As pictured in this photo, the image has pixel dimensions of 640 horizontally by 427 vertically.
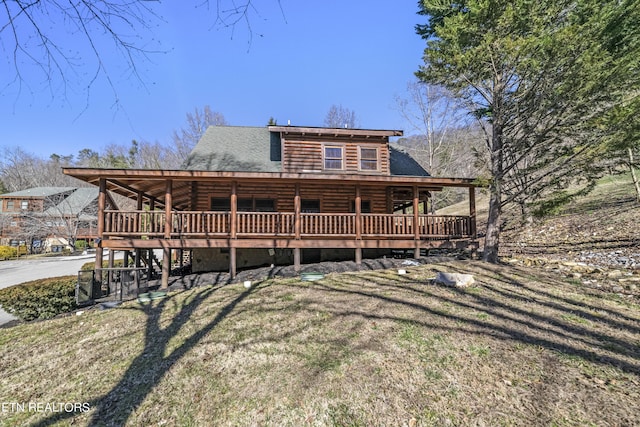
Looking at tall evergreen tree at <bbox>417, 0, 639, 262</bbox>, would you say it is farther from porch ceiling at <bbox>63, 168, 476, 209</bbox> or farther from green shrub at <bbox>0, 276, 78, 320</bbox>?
green shrub at <bbox>0, 276, 78, 320</bbox>

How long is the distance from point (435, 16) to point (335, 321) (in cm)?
1406

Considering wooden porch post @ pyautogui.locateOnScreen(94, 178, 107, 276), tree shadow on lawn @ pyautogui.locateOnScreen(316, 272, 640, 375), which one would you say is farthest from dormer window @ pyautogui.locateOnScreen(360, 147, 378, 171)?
wooden porch post @ pyautogui.locateOnScreen(94, 178, 107, 276)

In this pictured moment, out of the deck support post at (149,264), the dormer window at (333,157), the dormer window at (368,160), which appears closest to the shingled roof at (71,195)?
the deck support post at (149,264)

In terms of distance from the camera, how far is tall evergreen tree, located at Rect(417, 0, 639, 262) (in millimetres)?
8508

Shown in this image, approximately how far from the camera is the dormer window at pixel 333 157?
42.8 feet

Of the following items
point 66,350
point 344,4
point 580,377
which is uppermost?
point 344,4

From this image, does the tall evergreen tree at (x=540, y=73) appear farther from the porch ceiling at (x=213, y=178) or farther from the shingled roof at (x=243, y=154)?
the shingled roof at (x=243, y=154)

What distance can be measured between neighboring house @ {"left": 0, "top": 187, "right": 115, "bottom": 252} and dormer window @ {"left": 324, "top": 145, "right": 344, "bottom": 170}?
95.5 feet

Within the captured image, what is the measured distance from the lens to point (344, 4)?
3398 mm

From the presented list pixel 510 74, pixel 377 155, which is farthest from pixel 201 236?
pixel 510 74

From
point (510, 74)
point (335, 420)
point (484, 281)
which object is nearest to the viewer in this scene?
point (335, 420)

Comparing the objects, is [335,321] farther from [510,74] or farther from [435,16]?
[435,16]

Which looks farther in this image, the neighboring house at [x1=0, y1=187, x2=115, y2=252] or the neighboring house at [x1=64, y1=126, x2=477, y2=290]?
the neighboring house at [x1=0, y1=187, x2=115, y2=252]

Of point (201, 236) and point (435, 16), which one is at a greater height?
point (435, 16)
